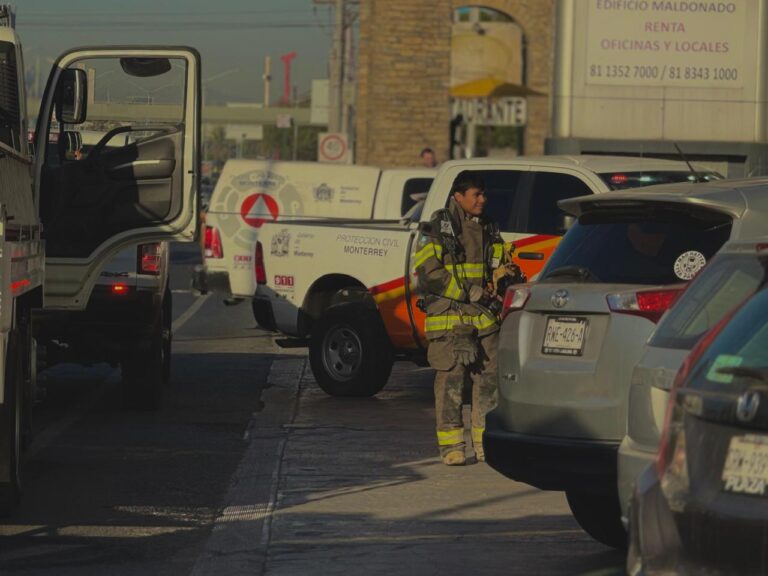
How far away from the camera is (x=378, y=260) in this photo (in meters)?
14.2

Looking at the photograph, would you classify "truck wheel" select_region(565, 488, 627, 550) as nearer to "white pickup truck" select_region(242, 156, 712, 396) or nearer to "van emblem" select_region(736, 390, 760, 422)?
"van emblem" select_region(736, 390, 760, 422)

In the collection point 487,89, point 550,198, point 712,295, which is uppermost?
point 487,89

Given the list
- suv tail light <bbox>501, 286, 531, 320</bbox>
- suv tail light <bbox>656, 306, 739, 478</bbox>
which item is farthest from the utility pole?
suv tail light <bbox>656, 306, 739, 478</bbox>

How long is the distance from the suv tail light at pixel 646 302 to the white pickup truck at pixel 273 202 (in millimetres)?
12828

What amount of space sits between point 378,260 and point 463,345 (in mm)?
3437

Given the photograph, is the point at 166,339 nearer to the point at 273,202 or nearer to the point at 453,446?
the point at 453,446

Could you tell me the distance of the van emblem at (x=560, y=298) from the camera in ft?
26.0

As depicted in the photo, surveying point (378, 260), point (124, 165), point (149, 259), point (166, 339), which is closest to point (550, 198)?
point (378, 260)

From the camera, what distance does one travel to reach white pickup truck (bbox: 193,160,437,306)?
20.8 metres

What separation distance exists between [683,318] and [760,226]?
174 cm

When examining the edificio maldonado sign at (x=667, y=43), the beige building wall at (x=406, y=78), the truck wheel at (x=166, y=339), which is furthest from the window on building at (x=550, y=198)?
the beige building wall at (x=406, y=78)

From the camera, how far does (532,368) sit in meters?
8.01

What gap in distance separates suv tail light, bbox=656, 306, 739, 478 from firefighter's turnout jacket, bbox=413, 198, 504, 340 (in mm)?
5666

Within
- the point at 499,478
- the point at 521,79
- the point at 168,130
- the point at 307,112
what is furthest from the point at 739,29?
the point at 307,112
